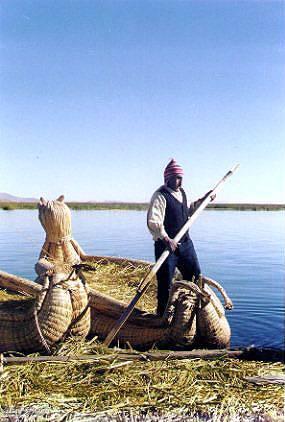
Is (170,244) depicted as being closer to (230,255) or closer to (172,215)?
(172,215)

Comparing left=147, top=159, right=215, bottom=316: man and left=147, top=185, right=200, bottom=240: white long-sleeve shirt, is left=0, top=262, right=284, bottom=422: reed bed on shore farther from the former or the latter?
left=147, top=185, right=200, bottom=240: white long-sleeve shirt

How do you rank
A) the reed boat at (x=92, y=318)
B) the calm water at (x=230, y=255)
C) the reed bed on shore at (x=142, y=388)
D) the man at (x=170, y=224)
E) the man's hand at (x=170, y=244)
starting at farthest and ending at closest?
the calm water at (x=230, y=255) < the man at (x=170, y=224) < the man's hand at (x=170, y=244) < the reed boat at (x=92, y=318) < the reed bed on shore at (x=142, y=388)

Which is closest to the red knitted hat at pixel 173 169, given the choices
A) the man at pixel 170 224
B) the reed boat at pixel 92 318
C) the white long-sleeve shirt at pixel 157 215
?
the man at pixel 170 224

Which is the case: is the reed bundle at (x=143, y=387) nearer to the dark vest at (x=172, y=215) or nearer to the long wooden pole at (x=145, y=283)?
the long wooden pole at (x=145, y=283)

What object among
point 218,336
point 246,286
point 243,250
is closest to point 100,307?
point 218,336

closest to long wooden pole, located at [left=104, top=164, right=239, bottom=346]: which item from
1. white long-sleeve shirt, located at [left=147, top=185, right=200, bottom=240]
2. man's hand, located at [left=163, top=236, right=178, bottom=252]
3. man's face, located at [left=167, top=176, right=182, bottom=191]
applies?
man's hand, located at [left=163, top=236, right=178, bottom=252]

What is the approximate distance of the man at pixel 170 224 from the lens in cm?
467

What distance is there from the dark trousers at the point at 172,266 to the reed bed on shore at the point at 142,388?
2.18 feet

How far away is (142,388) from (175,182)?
164 centimetres

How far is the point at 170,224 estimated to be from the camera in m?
4.77

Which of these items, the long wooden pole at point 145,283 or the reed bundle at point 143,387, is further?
the long wooden pole at point 145,283

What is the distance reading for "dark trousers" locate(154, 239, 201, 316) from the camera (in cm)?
476

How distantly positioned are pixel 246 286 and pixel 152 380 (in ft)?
15.3

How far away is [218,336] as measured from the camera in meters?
4.63
